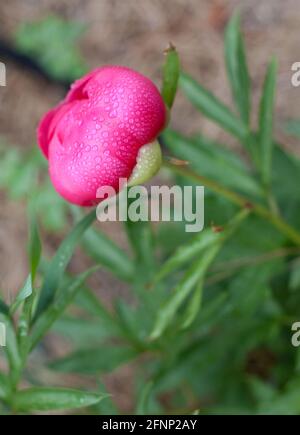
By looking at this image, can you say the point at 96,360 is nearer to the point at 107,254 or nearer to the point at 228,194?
the point at 107,254

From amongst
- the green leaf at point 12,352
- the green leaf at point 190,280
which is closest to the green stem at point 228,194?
the green leaf at point 190,280

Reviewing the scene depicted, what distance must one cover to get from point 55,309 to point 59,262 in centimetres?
6

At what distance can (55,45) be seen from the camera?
1950mm

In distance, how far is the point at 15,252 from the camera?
1.89 meters

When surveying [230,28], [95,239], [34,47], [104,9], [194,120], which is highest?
[104,9]

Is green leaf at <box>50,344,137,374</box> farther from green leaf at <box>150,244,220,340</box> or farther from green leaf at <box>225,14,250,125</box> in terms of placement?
green leaf at <box>225,14,250,125</box>

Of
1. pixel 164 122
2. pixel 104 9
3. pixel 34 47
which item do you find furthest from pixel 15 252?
pixel 164 122

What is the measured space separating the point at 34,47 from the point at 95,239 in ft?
3.11

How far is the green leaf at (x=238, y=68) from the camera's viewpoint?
1061mm

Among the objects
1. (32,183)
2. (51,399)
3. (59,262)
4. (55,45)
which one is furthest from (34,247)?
(55,45)

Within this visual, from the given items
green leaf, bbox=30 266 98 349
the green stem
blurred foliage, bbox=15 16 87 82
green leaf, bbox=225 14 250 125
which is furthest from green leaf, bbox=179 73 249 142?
blurred foliage, bbox=15 16 87 82

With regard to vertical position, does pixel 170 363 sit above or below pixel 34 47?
below

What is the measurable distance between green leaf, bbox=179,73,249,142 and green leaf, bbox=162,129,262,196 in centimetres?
5
